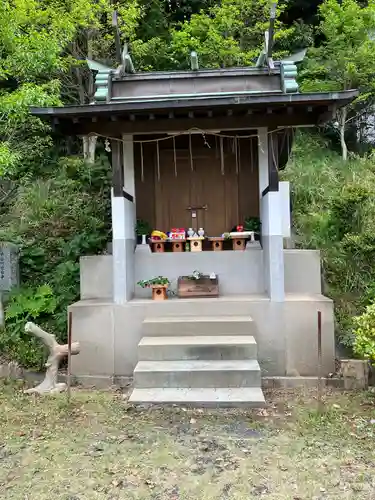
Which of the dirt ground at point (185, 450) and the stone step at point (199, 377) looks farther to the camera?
the stone step at point (199, 377)

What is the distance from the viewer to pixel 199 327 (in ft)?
20.4

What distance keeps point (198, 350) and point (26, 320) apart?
10.5 feet

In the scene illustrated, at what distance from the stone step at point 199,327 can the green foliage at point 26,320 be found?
1818mm

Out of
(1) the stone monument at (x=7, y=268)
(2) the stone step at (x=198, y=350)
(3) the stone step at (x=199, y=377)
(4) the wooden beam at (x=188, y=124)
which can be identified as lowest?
(3) the stone step at (x=199, y=377)

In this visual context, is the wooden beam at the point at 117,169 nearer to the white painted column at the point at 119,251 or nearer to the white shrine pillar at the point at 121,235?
the white shrine pillar at the point at 121,235

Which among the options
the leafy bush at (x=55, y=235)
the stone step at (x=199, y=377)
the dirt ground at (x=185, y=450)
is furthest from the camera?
the leafy bush at (x=55, y=235)

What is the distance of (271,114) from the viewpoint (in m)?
6.47

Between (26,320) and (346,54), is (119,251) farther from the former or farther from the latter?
(346,54)

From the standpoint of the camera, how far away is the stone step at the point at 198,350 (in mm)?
5680

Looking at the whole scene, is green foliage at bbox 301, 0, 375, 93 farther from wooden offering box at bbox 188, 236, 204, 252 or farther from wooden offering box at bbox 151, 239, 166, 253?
wooden offering box at bbox 151, 239, 166, 253

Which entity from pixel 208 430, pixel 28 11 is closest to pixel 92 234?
pixel 208 430

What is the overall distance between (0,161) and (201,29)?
35.1ft

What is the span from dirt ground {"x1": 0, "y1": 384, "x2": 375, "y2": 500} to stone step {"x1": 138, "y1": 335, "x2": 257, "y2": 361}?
0.70 metres

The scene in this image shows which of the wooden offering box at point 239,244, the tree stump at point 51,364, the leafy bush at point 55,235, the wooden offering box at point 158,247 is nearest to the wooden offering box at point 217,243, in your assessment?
the wooden offering box at point 239,244
